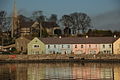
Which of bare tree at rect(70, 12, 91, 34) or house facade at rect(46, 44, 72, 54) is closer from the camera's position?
house facade at rect(46, 44, 72, 54)

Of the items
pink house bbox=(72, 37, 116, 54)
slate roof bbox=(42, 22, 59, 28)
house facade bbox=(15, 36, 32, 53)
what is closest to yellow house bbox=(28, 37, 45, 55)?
house facade bbox=(15, 36, 32, 53)

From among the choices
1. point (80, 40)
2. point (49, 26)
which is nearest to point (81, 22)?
point (49, 26)

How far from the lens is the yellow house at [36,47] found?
87.8 m

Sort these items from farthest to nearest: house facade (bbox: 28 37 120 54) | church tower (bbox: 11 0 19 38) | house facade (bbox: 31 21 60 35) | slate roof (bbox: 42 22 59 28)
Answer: slate roof (bbox: 42 22 59 28) < house facade (bbox: 31 21 60 35) < church tower (bbox: 11 0 19 38) < house facade (bbox: 28 37 120 54)

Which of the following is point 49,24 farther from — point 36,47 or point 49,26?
point 36,47

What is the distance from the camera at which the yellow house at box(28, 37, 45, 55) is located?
8775 centimetres

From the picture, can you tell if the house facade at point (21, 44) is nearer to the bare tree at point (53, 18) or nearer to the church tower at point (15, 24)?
the church tower at point (15, 24)

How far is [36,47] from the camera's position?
289 feet

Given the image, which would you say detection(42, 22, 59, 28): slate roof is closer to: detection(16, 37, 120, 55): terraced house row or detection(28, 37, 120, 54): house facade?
detection(16, 37, 120, 55): terraced house row

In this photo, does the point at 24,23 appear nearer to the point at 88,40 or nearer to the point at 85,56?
the point at 88,40

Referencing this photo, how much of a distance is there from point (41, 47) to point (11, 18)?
2230 centimetres

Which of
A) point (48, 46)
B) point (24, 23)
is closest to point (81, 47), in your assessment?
point (48, 46)

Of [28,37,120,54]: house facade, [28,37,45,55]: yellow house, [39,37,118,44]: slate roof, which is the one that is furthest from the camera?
[28,37,45,55]: yellow house

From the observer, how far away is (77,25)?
4326 inches
